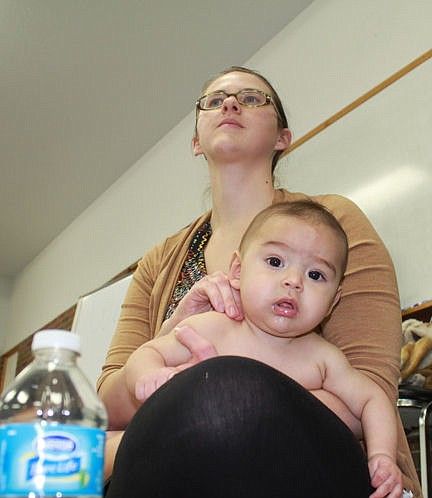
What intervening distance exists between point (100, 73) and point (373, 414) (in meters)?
2.86

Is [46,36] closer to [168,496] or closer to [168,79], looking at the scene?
[168,79]

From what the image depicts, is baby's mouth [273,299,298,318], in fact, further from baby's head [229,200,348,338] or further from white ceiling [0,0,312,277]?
white ceiling [0,0,312,277]

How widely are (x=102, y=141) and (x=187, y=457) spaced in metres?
3.52

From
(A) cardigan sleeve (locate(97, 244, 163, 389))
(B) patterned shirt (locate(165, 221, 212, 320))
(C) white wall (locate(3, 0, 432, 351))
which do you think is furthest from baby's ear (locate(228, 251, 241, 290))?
(C) white wall (locate(3, 0, 432, 351))

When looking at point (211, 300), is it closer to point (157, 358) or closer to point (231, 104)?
point (157, 358)

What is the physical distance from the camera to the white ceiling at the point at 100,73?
3012mm

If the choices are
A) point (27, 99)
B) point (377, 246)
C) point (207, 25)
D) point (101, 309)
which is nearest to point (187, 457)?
point (377, 246)

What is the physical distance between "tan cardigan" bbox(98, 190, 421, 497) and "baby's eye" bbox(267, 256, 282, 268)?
178 millimetres

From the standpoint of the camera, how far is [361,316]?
3.60 ft

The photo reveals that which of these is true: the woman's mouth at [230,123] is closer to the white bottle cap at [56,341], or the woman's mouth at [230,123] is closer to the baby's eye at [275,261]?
the baby's eye at [275,261]

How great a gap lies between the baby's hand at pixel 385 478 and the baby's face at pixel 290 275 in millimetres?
243

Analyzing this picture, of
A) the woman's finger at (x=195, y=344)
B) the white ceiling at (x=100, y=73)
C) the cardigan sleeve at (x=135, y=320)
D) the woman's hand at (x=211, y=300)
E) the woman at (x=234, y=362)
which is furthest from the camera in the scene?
the white ceiling at (x=100, y=73)

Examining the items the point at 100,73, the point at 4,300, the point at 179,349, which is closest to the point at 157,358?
the point at 179,349

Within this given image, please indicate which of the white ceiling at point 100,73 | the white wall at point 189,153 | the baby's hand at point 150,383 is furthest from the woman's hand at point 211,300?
the white ceiling at point 100,73
